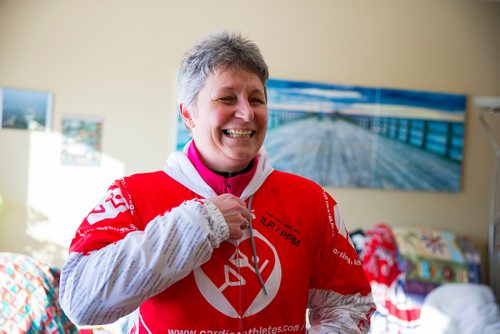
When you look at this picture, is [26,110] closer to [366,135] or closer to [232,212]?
[366,135]

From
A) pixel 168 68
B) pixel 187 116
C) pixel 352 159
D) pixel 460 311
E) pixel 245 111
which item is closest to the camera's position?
pixel 245 111

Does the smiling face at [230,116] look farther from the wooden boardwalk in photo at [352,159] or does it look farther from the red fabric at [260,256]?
the wooden boardwalk in photo at [352,159]

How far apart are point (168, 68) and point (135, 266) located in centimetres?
302

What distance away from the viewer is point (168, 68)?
12.2 ft

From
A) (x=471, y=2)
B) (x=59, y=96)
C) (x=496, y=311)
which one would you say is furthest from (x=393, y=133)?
(x=59, y=96)

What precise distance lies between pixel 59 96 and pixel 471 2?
11.2 ft

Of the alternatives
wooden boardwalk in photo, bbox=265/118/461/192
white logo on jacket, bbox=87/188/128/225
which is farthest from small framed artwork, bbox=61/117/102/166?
white logo on jacket, bbox=87/188/128/225

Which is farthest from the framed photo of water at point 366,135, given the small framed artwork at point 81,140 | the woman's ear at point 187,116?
the woman's ear at point 187,116

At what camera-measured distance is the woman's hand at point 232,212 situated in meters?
0.98

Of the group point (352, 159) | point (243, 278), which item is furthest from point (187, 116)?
point (352, 159)

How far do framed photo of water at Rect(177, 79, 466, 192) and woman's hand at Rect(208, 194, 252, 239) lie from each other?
9.20ft

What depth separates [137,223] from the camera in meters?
1.05

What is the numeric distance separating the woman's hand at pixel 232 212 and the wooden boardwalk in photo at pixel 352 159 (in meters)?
2.80

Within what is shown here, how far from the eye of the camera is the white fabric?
291 cm
